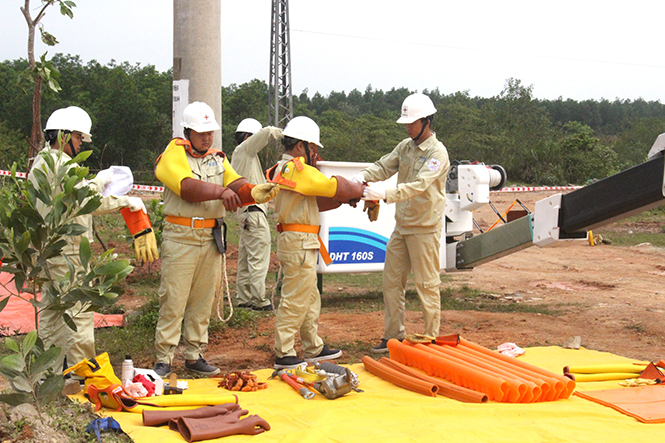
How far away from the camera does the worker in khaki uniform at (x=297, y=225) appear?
17.4 ft

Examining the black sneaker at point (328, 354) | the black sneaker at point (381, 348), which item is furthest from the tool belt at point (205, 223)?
the black sneaker at point (381, 348)

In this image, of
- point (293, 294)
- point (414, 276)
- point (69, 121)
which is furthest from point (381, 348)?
point (69, 121)

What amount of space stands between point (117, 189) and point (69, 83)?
39.1 m

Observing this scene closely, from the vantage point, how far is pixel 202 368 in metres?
5.31

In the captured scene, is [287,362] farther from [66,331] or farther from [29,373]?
[29,373]

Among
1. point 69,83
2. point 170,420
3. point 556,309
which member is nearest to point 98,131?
point 69,83

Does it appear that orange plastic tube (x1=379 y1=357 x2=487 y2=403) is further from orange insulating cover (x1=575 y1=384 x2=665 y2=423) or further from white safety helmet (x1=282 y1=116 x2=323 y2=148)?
white safety helmet (x1=282 y1=116 x2=323 y2=148)

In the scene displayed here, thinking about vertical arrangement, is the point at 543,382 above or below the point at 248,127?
below

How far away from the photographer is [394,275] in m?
6.24

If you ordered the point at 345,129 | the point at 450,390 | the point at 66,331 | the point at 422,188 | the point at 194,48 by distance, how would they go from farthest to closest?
the point at 345,129, the point at 194,48, the point at 422,188, the point at 66,331, the point at 450,390

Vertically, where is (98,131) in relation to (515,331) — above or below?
above

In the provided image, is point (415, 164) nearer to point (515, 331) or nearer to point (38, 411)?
point (515, 331)

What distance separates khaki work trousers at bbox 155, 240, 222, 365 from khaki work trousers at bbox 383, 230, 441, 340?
1754mm

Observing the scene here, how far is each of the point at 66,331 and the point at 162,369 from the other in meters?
0.79
